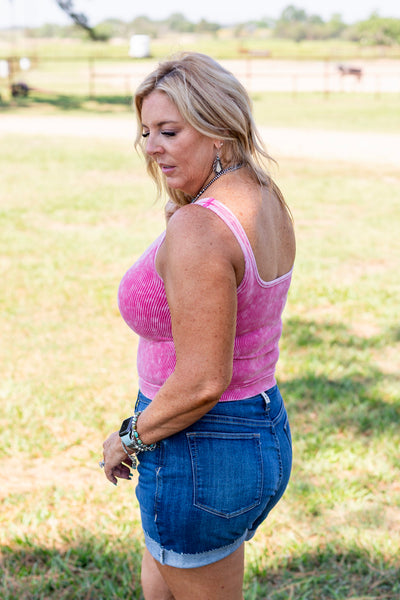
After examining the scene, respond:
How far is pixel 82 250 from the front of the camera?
303 inches

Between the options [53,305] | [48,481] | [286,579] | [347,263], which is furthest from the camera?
[347,263]

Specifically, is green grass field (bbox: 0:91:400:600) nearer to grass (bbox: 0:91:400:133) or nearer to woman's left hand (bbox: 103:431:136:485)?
woman's left hand (bbox: 103:431:136:485)

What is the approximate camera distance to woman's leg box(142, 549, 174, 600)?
206cm

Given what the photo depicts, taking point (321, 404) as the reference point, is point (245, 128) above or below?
above

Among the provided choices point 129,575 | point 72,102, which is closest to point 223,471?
point 129,575

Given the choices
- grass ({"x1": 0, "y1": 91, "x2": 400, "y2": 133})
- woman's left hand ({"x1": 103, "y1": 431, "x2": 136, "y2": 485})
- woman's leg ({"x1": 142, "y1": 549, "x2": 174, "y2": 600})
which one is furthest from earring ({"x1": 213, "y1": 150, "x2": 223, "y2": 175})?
grass ({"x1": 0, "y1": 91, "x2": 400, "y2": 133})

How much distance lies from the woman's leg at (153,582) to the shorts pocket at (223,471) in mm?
524

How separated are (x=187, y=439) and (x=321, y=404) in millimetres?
2760

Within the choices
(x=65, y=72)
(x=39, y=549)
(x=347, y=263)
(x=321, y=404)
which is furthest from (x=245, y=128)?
(x=65, y=72)

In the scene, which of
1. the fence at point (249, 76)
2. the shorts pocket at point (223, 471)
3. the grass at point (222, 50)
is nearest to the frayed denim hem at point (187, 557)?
the shorts pocket at point (223, 471)

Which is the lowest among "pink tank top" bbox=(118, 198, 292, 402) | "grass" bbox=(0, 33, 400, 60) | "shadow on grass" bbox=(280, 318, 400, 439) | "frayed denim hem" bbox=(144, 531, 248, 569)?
"grass" bbox=(0, 33, 400, 60)

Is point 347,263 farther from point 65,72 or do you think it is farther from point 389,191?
point 65,72

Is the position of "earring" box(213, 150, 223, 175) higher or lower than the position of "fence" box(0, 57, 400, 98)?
higher

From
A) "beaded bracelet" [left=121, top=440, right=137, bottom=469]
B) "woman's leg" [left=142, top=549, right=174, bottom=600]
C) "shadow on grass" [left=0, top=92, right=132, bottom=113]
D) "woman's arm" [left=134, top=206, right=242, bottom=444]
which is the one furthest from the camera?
"shadow on grass" [left=0, top=92, right=132, bottom=113]
